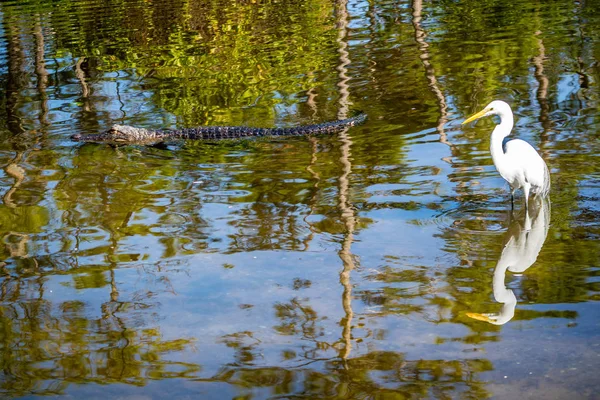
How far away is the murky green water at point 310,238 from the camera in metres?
4.38

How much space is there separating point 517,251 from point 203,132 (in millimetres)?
4894

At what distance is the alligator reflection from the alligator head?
492 cm

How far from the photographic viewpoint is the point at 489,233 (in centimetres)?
591

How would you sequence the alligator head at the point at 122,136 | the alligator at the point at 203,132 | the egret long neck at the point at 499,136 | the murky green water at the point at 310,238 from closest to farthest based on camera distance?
the murky green water at the point at 310,238 → the egret long neck at the point at 499,136 → the alligator at the point at 203,132 → the alligator head at the point at 122,136

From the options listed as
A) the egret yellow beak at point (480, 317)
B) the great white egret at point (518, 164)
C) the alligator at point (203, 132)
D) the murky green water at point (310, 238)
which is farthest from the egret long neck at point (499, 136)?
the alligator at point (203, 132)

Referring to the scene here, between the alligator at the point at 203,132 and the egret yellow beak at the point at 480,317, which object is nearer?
the egret yellow beak at the point at 480,317

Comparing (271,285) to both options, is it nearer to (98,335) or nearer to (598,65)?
(98,335)

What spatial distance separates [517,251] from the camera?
5.63m

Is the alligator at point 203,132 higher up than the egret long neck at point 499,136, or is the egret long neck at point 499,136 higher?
the egret long neck at point 499,136

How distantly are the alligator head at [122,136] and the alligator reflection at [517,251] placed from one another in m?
4.92

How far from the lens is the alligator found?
931cm

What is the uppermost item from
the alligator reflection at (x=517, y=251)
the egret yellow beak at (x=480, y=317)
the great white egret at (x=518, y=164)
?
the great white egret at (x=518, y=164)

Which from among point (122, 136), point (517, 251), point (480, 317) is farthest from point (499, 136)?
point (122, 136)

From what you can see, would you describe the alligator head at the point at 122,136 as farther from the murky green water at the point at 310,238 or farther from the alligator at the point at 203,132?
the murky green water at the point at 310,238
